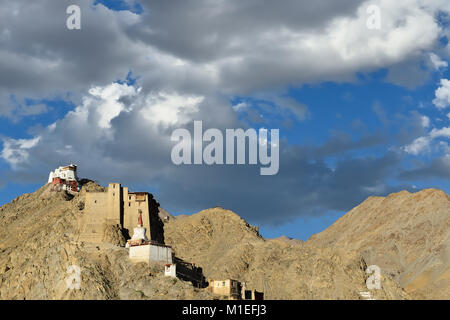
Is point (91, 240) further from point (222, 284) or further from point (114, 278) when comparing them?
point (222, 284)

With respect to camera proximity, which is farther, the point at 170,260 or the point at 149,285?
the point at 170,260

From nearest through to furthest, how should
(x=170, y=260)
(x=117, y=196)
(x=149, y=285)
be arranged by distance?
(x=149, y=285) → (x=170, y=260) → (x=117, y=196)

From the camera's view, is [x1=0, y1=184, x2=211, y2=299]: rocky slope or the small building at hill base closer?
[x1=0, y1=184, x2=211, y2=299]: rocky slope

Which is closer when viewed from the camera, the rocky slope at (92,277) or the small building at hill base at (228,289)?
the rocky slope at (92,277)

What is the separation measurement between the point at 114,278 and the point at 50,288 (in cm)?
1490

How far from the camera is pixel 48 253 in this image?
193 m

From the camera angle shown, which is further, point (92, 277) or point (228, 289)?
point (228, 289)

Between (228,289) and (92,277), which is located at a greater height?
(92,277)
